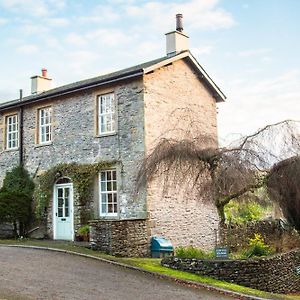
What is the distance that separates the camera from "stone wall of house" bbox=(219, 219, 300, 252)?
17875 mm

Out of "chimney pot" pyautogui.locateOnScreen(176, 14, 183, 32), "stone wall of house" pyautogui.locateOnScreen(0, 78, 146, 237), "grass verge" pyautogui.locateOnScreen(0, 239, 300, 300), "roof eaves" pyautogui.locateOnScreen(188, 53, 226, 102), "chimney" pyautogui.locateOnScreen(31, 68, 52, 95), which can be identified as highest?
"chimney pot" pyautogui.locateOnScreen(176, 14, 183, 32)

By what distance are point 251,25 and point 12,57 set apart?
22.4ft

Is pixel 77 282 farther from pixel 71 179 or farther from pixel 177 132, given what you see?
pixel 177 132

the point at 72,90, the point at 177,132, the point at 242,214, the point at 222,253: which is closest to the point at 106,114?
the point at 72,90

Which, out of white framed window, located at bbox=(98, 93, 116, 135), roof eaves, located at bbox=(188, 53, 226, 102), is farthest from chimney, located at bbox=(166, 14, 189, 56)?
white framed window, located at bbox=(98, 93, 116, 135)

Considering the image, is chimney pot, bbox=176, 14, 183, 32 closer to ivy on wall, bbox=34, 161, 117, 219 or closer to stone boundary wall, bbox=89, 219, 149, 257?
ivy on wall, bbox=34, 161, 117, 219

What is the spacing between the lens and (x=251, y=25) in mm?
12461

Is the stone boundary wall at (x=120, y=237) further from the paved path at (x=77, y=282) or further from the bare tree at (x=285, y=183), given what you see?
the bare tree at (x=285, y=183)

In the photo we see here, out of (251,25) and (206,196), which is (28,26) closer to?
(251,25)

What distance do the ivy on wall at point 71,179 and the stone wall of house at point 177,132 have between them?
2.43 metres

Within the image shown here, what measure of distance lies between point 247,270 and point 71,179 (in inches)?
369

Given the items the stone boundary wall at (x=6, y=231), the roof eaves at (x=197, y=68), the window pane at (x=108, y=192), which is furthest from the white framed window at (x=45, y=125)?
the roof eaves at (x=197, y=68)

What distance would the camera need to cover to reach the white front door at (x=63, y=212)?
2028 cm

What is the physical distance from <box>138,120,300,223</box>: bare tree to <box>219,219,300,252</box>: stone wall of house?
2.35 meters
